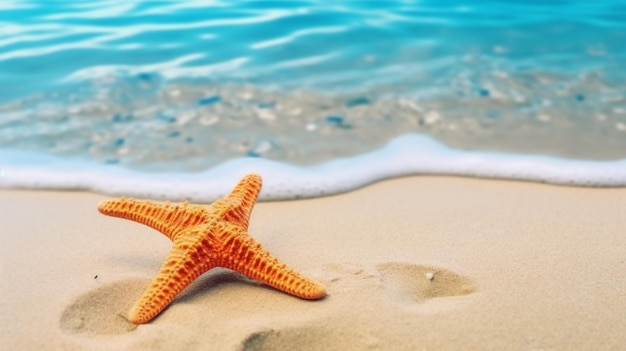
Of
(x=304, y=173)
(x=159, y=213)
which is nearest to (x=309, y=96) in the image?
(x=304, y=173)

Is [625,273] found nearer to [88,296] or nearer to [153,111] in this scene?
[88,296]

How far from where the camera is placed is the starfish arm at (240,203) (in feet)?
9.14

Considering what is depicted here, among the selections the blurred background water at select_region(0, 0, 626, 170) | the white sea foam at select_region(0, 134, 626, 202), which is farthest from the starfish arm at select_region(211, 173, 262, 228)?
the blurred background water at select_region(0, 0, 626, 170)

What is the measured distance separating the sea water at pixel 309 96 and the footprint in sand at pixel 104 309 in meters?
1.39

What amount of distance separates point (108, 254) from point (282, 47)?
4.68 metres

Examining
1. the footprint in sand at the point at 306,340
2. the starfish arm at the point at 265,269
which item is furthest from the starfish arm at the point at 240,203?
the footprint in sand at the point at 306,340

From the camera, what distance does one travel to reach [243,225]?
111 inches

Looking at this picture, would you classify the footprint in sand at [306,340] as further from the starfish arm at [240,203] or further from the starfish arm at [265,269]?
the starfish arm at [240,203]

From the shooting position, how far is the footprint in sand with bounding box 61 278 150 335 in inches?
95.0

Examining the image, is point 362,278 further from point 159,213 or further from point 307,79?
point 307,79

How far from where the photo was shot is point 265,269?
8.36 feet

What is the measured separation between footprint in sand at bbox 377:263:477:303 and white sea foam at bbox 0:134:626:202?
1290 millimetres

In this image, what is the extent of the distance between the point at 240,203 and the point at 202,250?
A: 36 cm

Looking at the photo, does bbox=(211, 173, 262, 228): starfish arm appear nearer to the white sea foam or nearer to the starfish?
the starfish
